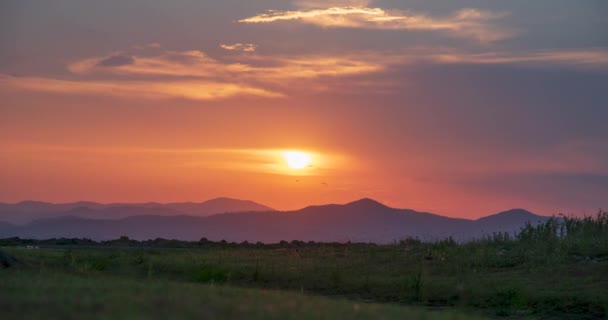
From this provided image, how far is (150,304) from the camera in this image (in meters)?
13.1

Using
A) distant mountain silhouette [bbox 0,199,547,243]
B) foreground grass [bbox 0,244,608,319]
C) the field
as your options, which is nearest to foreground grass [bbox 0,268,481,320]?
the field

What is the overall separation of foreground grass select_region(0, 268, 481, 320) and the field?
22 millimetres

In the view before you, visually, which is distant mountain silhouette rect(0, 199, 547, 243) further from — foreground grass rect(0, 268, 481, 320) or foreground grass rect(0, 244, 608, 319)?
foreground grass rect(0, 268, 481, 320)

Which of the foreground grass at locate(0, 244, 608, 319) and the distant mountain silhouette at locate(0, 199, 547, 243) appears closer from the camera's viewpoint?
the foreground grass at locate(0, 244, 608, 319)

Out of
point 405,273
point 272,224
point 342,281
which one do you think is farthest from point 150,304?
point 272,224

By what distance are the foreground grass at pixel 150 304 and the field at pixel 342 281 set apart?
0.02 metres

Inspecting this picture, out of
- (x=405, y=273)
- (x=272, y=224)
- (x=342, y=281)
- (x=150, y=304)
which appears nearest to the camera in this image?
(x=150, y=304)

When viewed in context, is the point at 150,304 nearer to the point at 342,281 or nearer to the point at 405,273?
the point at 342,281

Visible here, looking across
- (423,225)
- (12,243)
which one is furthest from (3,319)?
(423,225)

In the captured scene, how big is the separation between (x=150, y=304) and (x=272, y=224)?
389ft

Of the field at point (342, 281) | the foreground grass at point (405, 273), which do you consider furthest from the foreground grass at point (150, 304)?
the foreground grass at point (405, 273)

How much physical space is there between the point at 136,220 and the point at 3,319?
132 meters

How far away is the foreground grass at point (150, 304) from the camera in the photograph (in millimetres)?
11938

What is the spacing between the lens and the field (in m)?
13.4
